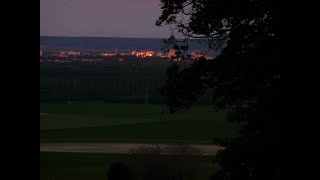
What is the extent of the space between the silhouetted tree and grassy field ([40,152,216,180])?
18635 mm

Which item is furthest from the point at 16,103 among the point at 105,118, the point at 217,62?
the point at 105,118

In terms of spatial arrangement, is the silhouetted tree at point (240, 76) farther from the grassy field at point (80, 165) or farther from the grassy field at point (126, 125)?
the grassy field at point (126, 125)

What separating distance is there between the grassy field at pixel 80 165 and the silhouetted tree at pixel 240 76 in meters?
18.6

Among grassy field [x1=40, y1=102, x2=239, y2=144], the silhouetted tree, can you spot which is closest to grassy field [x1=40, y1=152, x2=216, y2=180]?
grassy field [x1=40, y1=102, x2=239, y2=144]

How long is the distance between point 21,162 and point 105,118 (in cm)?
8288

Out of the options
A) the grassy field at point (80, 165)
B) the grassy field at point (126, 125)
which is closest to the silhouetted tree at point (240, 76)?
the grassy field at point (80, 165)

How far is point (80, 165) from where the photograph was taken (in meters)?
42.1

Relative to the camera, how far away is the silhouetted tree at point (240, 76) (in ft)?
29.8

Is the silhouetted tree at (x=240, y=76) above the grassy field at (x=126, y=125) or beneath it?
above

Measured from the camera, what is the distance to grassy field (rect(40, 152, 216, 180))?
114 feet

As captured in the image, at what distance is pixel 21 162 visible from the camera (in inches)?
91.3

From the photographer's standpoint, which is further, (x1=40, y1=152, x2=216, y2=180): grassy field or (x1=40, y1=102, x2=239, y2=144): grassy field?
(x1=40, y1=102, x2=239, y2=144): grassy field

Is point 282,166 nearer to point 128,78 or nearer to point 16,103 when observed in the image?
point 16,103

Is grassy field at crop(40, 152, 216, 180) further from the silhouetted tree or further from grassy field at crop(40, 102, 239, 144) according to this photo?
the silhouetted tree
